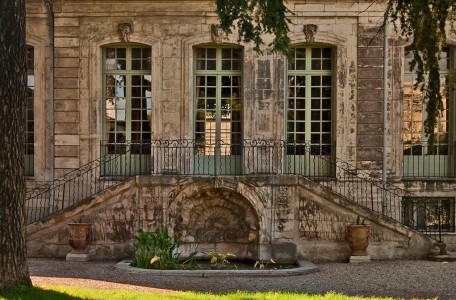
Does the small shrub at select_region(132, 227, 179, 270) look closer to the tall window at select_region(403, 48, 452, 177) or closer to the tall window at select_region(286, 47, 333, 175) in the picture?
the tall window at select_region(286, 47, 333, 175)

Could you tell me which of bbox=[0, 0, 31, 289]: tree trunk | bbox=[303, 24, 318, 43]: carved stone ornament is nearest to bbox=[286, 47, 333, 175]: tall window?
bbox=[303, 24, 318, 43]: carved stone ornament

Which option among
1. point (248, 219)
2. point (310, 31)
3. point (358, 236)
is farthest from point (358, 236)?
point (310, 31)

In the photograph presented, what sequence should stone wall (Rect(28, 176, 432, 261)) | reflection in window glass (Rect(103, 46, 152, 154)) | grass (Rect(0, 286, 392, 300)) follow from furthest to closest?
reflection in window glass (Rect(103, 46, 152, 154)), stone wall (Rect(28, 176, 432, 261)), grass (Rect(0, 286, 392, 300))

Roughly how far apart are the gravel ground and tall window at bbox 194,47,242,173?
4.06m

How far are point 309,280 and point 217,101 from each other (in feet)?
19.3

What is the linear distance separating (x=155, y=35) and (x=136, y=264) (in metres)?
5.72

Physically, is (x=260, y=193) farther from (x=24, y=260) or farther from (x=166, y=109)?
(x=24, y=260)

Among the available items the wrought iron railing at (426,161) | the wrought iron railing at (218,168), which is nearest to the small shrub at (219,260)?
the wrought iron railing at (218,168)

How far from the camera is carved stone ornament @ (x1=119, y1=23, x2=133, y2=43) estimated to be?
52.5ft

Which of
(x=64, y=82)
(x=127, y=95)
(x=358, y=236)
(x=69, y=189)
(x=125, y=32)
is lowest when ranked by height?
(x=358, y=236)

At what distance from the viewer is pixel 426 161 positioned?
53.5ft

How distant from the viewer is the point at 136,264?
1292cm

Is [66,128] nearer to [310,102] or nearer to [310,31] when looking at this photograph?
[310,102]

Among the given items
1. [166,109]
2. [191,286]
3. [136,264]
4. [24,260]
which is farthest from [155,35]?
[24,260]
